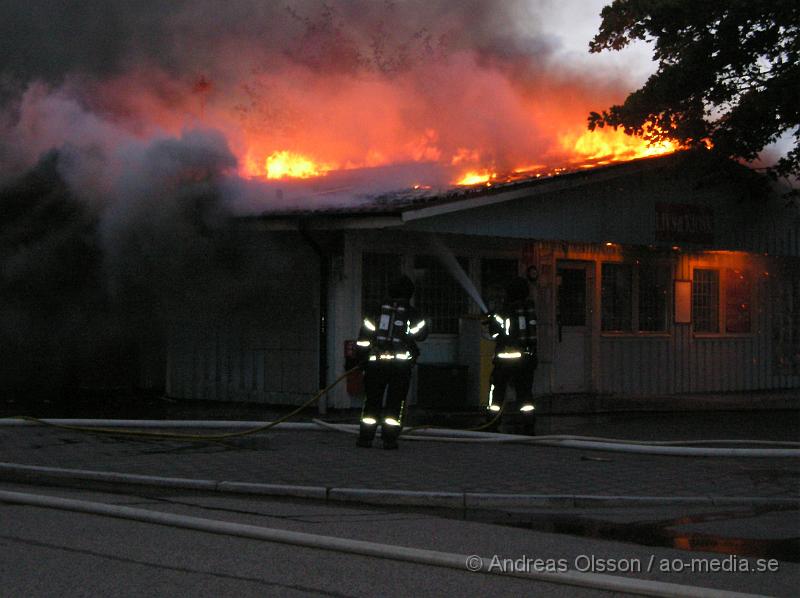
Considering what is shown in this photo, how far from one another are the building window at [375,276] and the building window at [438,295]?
509 mm

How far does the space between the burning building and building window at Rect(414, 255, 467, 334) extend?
22mm

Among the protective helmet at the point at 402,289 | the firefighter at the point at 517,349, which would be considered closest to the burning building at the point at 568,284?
the firefighter at the point at 517,349

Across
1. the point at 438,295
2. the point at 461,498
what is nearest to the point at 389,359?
the point at 461,498

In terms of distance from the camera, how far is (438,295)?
17188 millimetres

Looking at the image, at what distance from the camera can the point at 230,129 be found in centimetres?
1697

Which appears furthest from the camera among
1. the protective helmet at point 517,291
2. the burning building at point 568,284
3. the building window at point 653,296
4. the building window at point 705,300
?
the building window at point 705,300

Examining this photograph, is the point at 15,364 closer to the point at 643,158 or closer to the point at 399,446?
the point at 399,446

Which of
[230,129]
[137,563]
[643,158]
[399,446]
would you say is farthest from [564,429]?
[137,563]

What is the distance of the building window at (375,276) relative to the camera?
53.3 ft

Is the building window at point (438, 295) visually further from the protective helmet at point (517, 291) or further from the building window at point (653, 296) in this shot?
the building window at point (653, 296)

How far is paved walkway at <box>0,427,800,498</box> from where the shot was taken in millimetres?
9469

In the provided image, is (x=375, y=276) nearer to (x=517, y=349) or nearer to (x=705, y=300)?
(x=517, y=349)

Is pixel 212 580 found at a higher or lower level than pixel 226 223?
lower

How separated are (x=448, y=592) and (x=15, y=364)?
1485 centimetres
